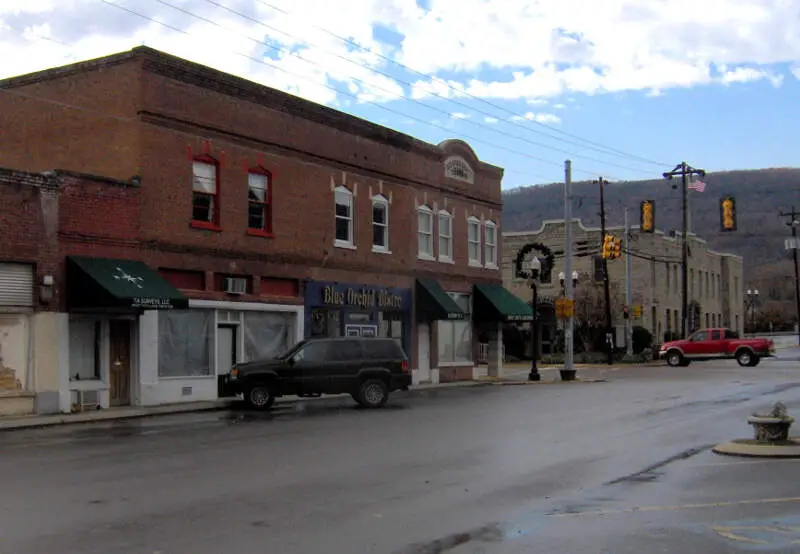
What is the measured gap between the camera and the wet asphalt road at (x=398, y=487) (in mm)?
8359

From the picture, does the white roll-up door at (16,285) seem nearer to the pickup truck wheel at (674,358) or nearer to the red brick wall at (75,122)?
the red brick wall at (75,122)

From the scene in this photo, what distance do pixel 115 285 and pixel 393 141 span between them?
15084 mm

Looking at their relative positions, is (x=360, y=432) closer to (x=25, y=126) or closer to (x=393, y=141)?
(x=25, y=126)

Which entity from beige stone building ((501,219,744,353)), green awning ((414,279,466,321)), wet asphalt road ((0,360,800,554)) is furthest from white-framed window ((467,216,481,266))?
beige stone building ((501,219,744,353))

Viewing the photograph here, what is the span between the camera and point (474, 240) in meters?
41.2

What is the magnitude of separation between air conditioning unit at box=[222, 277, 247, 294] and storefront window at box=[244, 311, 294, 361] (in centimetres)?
97

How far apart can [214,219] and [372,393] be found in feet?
24.9

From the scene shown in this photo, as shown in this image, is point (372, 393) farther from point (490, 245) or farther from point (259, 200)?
point (490, 245)

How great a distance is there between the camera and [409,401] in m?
26.8

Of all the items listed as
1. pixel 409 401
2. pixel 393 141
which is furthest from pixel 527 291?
pixel 409 401

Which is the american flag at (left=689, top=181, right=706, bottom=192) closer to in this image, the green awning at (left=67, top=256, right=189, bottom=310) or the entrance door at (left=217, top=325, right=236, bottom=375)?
the entrance door at (left=217, top=325, right=236, bottom=375)

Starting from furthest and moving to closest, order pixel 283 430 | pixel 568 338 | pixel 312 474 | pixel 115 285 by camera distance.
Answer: pixel 568 338 → pixel 115 285 → pixel 283 430 → pixel 312 474

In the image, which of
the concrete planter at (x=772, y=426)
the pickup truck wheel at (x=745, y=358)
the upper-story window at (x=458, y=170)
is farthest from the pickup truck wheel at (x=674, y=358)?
the concrete planter at (x=772, y=426)

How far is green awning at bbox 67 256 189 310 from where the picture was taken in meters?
22.9
